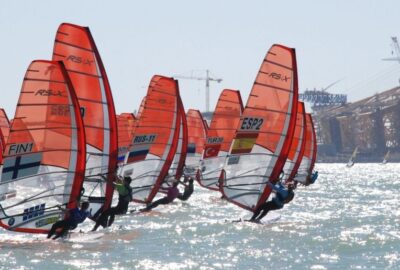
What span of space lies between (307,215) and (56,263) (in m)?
13.2

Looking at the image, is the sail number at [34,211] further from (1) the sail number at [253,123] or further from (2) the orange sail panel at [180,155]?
(2) the orange sail panel at [180,155]

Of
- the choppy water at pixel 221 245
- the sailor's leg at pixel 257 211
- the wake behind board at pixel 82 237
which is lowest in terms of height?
the choppy water at pixel 221 245

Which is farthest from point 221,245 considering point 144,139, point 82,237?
point 144,139

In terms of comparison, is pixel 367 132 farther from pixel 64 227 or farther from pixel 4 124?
pixel 64 227

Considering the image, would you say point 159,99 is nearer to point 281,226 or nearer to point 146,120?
point 146,120

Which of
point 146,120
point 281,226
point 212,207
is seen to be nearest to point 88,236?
point 281,226

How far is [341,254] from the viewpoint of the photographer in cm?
A: 1997

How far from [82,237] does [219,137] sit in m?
18.1

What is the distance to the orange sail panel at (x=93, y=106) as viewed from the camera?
2338cm

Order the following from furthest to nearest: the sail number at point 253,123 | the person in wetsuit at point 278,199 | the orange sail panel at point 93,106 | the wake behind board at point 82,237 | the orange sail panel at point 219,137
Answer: the orange sail panel at point 219,137 → the sail number at point 253,123 → the person in wetsuit at point 278,199 → the orange sail panel at point 93,106 → the wake behind board at point 82,237

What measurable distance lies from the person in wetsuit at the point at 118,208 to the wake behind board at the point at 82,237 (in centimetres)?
70

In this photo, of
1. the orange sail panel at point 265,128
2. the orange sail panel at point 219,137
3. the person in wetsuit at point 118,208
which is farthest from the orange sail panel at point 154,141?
the orange sail panel at point 219,137

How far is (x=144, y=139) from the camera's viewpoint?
1206 inches

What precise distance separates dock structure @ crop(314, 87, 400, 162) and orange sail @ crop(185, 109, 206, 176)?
14400cm
